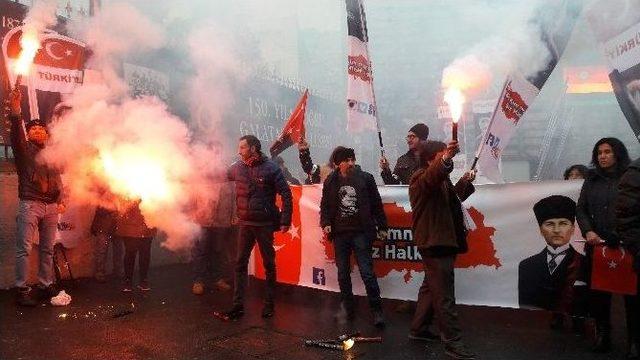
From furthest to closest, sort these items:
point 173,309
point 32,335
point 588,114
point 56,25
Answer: point 588,114 < point 56,25 < point 173,309 < point 32,335

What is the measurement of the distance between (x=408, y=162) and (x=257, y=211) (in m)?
2.02

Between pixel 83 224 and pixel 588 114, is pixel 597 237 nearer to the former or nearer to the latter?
pixel 83 224

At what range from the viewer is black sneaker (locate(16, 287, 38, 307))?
583 cm

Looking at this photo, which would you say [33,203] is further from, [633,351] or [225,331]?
[633,351]

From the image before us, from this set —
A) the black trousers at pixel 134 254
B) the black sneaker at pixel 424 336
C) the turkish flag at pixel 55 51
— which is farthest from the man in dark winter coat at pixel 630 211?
the turkish flag at pixel 55 51

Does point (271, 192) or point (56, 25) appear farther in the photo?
point (56, 25)

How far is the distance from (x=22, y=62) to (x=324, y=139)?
11.6 metres

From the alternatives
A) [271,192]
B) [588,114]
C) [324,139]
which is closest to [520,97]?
[271,192]

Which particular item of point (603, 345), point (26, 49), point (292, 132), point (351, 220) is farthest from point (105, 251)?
point (603, 345)

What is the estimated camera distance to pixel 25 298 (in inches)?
230

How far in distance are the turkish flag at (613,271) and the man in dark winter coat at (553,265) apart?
44cm

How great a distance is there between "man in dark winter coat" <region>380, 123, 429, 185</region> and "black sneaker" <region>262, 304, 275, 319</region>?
85.9 inches

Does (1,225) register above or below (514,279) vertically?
above

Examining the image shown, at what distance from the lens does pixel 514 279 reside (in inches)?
218
